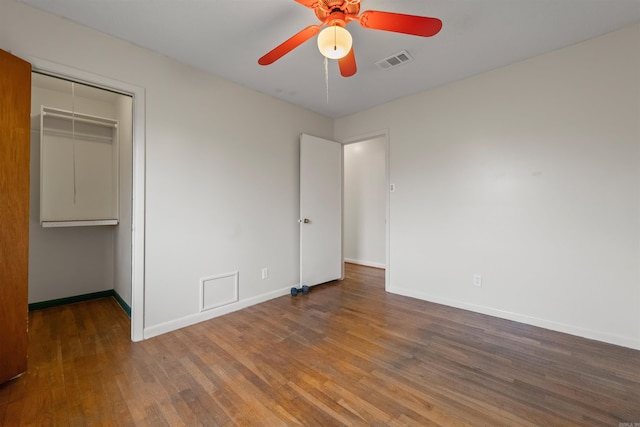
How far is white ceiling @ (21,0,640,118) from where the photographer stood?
1.86 meters

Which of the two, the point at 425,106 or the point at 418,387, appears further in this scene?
→ the point at 425,106

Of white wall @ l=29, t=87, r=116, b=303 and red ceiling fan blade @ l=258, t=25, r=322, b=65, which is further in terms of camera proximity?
white wall @ l=29, t=87, r=116, b=303

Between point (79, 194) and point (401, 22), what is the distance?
3933 millimetres

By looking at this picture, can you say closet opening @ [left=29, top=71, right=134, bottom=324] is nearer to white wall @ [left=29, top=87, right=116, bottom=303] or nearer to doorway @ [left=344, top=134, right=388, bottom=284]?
white wall @ [left=29, top=87, right=116, bottom=303]

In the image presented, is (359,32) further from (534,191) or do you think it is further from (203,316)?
(203,316)

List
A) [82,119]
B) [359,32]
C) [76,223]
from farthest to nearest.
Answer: [82,119], [76,223], [359,32]

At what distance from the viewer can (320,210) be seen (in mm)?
3877

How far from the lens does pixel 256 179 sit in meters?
3.21

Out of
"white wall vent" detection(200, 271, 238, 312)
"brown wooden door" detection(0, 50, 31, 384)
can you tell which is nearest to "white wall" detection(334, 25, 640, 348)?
"white wall vent" detection(200, 271, 238, 312)

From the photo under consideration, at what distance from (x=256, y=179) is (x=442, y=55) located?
2.31 m

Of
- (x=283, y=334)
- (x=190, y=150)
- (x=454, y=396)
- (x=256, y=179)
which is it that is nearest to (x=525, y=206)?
(x=454, y=396)

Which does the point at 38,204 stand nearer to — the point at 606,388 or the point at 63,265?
the point at 63,265

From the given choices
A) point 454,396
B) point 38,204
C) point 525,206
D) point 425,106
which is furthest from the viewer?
point 425,106

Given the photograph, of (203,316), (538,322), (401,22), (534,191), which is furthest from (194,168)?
(538,322)
